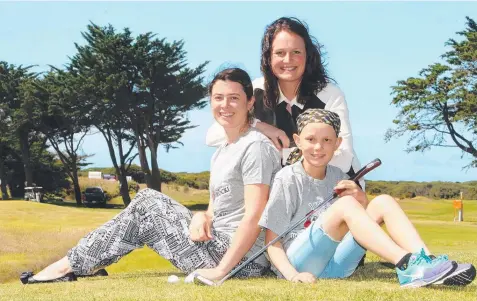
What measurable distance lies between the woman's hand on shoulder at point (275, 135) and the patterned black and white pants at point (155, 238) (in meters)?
0.78

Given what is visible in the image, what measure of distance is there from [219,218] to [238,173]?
39 centimetres

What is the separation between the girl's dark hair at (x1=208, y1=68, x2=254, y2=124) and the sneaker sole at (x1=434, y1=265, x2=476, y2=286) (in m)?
1.72

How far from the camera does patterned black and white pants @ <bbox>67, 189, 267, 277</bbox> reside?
468 cm

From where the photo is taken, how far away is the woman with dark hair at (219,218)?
14.1 ft

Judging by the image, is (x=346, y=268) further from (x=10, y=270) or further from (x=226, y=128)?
(x=10, y=270)

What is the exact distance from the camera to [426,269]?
365cm

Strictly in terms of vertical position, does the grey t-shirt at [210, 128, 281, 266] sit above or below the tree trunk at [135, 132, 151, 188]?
below

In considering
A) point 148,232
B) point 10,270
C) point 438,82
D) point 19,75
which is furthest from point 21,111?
point 148,232

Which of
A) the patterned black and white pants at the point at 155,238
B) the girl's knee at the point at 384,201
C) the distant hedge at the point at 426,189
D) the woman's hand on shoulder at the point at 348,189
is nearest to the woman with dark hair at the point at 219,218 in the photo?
the patterned black and white pants at the point at 155,238

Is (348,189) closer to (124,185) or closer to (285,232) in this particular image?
(285,232)

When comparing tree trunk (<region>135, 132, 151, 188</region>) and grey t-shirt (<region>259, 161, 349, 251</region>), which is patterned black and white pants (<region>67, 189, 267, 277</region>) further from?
tree trunk (<region>135, 132, 151, 188</region>)

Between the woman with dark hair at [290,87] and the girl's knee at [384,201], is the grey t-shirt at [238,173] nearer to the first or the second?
the woman with dark hair at [290,87]

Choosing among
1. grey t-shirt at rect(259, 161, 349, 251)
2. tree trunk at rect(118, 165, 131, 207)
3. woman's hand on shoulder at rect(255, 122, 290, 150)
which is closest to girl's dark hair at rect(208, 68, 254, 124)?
woman's hand on shoulder at rect(255, 122, 290, 150)

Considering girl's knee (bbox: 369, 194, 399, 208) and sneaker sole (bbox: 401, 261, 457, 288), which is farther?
girl's knee (bbox: 369, 194, 399, 208)
